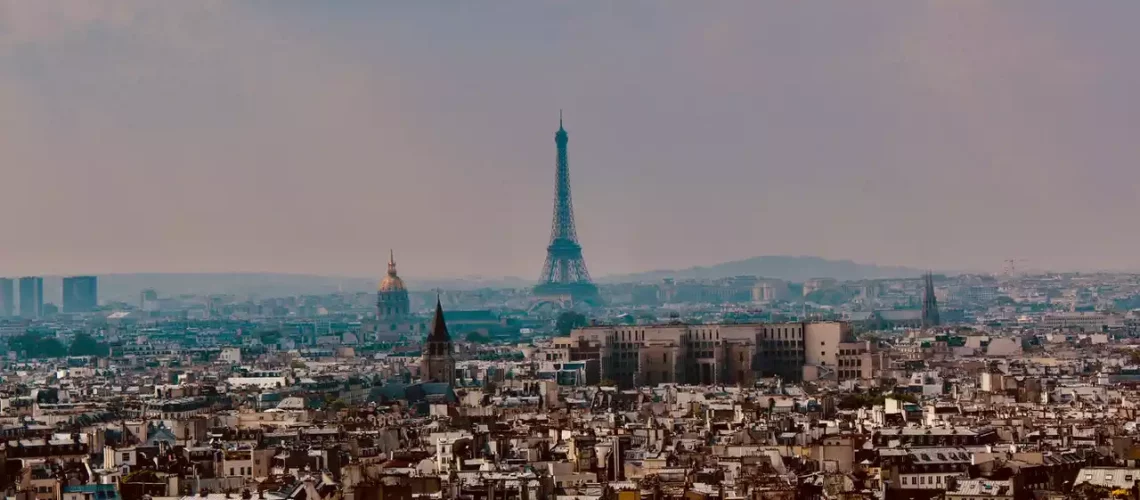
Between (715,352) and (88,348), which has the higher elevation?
(715,352)

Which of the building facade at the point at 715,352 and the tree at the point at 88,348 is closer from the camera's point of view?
the building facade at the point at 715,352

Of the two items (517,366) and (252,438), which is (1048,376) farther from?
(252,438)

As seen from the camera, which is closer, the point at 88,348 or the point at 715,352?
the point at 715,352

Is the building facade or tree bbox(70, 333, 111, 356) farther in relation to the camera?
tree bbox(70, 333, 111, 356)

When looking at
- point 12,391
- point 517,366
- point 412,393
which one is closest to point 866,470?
point 412,393
